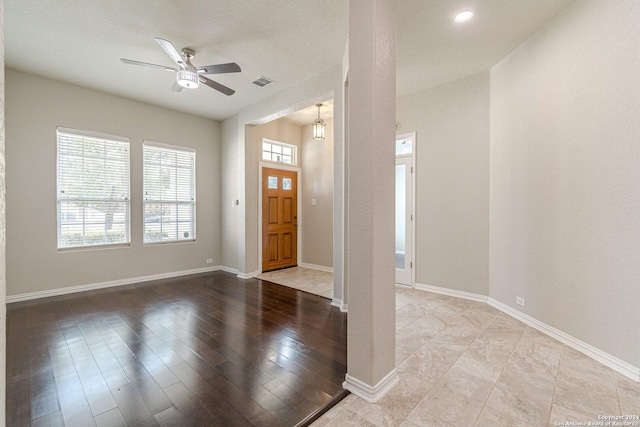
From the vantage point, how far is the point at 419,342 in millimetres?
2562

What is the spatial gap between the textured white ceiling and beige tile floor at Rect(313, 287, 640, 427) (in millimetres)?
3076

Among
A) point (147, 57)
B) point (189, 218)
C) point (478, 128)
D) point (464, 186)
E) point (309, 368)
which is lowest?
point (309, 368)

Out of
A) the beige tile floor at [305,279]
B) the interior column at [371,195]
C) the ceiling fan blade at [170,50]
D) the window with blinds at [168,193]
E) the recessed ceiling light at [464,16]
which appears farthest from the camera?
the window with blinds at [168,193]

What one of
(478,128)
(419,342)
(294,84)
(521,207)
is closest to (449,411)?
(419,342)

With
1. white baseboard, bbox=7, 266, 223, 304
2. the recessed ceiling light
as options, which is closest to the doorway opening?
the recessed ceiling light

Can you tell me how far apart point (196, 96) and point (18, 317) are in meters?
3.67

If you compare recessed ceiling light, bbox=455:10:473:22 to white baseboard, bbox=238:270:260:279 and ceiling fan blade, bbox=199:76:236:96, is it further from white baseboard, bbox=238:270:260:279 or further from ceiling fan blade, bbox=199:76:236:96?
white baseboard, bbox=238:270:260:279

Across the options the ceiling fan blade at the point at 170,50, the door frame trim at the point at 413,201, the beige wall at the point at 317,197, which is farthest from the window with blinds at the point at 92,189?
the door frame trim at the point at 413,201

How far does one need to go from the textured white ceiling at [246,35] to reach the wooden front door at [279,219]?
221cm

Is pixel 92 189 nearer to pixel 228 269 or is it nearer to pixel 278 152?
pixel 228 269

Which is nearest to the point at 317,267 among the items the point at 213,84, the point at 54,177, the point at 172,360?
the point at 172,360

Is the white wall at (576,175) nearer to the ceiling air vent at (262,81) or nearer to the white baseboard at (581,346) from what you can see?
the white baseboard at (581,346)

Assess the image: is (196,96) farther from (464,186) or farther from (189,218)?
(464,186)

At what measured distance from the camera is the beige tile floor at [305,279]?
4.35 metres
